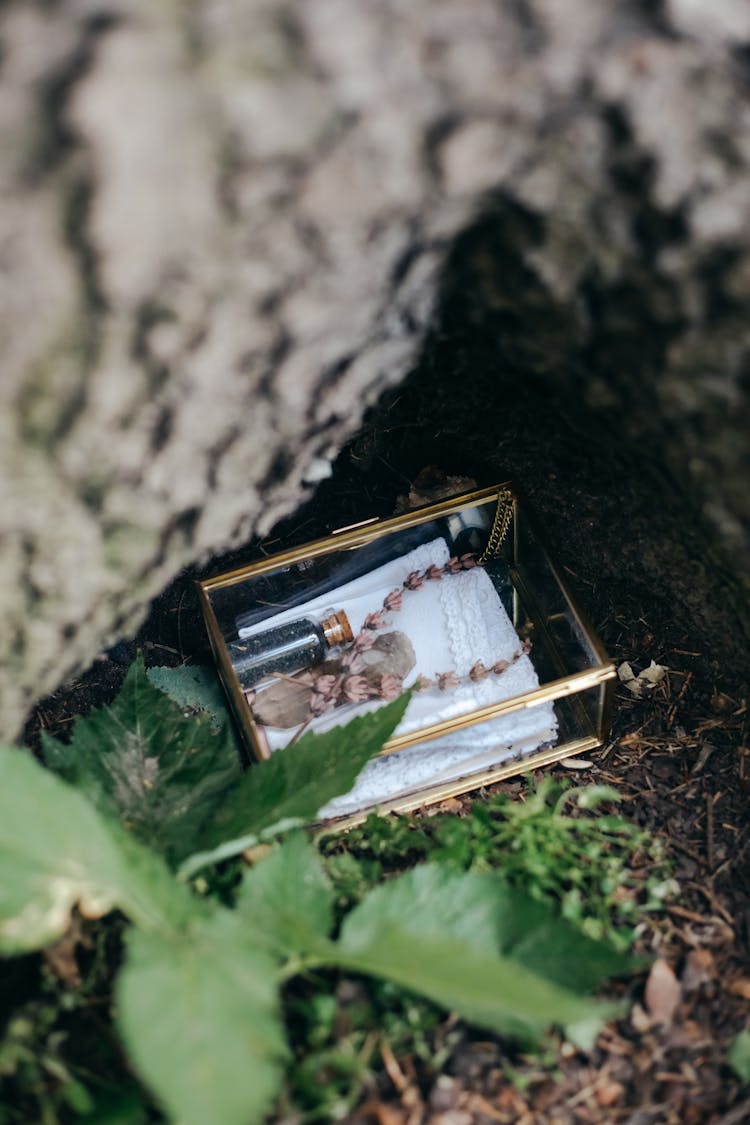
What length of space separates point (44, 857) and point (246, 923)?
310 mm

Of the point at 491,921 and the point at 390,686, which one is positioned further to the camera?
the point at 390,686

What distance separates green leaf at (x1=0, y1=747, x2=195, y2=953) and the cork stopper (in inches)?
33.9

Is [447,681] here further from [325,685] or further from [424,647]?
[325,685]

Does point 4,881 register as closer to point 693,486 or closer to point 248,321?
point 248,321

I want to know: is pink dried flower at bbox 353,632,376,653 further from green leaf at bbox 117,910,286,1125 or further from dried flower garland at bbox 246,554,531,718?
→ green leaf at bbox 117,910,286,1125

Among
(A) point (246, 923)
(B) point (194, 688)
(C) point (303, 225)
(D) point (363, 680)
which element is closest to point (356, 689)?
(D) point (363, 680)

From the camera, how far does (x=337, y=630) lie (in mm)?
1979

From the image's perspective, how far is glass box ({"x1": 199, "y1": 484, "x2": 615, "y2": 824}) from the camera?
72.2 inches

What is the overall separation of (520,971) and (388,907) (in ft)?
0.93

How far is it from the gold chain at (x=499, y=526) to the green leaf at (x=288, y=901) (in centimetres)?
91

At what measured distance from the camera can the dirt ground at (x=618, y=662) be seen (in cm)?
136

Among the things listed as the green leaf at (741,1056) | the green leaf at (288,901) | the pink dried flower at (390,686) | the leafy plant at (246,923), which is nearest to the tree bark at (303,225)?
the leafy plant at (246,923)

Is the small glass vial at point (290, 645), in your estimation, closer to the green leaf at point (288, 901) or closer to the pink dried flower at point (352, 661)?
the pink dried flower at point (352, 661)

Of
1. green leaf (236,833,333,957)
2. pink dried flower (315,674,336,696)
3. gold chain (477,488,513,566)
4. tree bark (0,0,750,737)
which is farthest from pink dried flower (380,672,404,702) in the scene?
tree bark (0,0,750,737)
